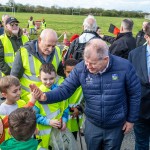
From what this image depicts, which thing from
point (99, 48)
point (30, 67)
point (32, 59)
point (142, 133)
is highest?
point (99, 48)

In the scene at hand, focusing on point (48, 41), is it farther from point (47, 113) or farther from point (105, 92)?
point (105, 92)

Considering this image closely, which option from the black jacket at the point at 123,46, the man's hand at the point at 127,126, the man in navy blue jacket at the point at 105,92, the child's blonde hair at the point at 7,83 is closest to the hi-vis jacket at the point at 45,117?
the man in navy blue jacket at the point at 105,92

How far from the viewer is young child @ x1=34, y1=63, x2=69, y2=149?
139 inches

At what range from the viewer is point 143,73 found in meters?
3.79

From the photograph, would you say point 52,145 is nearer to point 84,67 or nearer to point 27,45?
point 84,67

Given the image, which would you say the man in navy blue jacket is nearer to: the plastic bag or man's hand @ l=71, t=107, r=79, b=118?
the plastic bag

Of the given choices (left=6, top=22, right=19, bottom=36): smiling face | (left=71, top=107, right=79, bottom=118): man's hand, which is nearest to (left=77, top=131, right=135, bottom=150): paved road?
(left=71, top=107, right=79, bottom=118): man's hand

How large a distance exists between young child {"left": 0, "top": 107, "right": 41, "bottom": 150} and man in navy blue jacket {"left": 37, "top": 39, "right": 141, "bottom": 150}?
65 cm

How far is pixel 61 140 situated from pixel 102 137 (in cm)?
50

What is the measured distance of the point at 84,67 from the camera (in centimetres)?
322

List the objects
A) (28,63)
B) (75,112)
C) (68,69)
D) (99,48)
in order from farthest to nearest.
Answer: (68,69), (75,112), (28,63), (99,48)

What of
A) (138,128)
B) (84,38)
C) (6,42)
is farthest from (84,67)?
(6,42)

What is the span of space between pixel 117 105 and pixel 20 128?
1.16 m

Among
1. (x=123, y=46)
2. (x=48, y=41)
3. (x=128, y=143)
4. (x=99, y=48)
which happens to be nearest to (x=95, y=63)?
(x=99, y=48)
